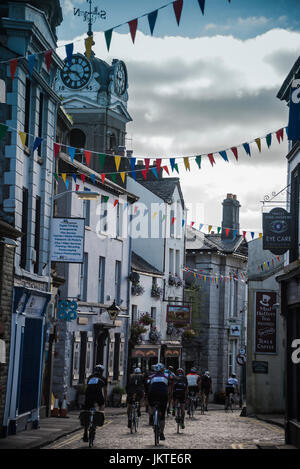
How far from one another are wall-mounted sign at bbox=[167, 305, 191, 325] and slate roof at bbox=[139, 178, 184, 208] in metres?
6.52

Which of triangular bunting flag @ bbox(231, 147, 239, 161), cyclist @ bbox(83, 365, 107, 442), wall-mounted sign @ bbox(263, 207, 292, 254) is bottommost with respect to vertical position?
cyclist @ bbox(83, 365, 107, 442)

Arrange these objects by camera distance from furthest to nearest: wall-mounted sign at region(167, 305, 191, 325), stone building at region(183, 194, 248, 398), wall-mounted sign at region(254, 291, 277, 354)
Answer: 1. stone building at region(183, 194, 248, 398)
2. wall-mounted sign at region(167, 305, 191, 325)
3. wall-mounted sign at region(254, 291, 277, 354)

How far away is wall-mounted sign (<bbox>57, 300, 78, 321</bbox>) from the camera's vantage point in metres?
28.5

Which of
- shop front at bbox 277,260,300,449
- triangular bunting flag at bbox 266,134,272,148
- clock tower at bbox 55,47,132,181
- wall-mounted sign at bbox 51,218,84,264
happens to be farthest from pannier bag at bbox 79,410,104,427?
clock tower at bbox 55,47,132,181

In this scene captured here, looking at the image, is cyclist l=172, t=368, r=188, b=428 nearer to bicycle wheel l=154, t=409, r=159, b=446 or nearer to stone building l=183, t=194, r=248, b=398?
bicycle wheel l=154, t=409, r=159, b=446

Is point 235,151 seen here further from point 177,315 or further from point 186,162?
point 177,315

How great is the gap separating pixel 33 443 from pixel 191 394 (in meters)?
14.0

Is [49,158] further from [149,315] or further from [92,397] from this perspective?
[149,315]

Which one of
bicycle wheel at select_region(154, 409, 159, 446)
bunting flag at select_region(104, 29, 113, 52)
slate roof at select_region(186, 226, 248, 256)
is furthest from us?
slate roof at select_region(186, 226, 248, 256)

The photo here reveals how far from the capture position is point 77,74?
59469mm

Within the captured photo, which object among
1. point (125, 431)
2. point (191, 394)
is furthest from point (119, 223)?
point (125, 431)

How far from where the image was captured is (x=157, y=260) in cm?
5112

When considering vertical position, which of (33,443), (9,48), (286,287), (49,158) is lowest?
(33,443)

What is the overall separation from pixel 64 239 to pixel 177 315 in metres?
24.7
